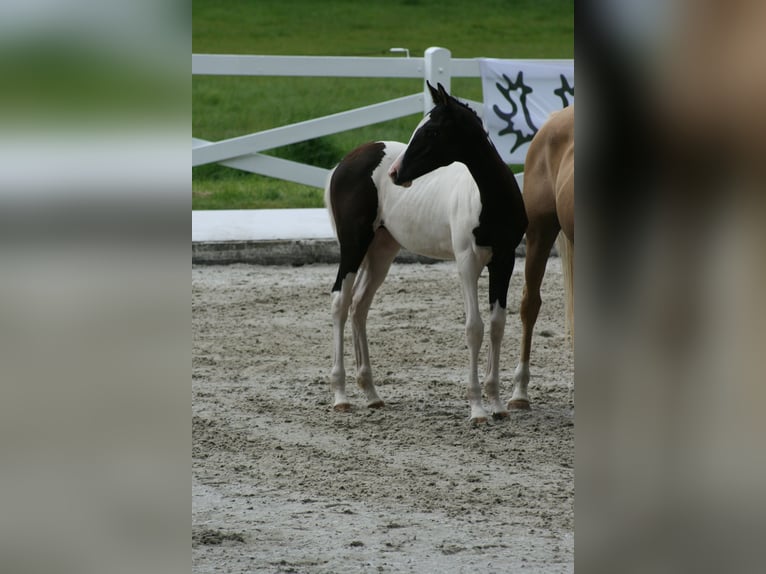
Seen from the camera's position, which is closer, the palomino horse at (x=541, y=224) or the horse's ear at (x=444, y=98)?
the horse's ear at (x=444, y=98)

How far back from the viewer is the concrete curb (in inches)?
289

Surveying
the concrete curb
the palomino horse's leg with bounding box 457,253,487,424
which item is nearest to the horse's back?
the palomino horse's leg with bounding box 457,253,487,424

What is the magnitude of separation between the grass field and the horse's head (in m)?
5.86

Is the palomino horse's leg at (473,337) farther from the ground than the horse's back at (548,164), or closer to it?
closer to it

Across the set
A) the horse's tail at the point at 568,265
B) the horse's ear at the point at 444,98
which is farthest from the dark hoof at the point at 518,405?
the horse's ear at the point at 444,98

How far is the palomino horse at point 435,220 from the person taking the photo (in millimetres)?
4035

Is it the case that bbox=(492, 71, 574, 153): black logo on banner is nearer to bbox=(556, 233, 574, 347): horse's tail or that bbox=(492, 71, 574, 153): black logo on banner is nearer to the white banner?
the white banner

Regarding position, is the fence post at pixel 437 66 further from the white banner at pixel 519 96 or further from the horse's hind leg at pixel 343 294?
the horse's hind leg at pixel 343 294

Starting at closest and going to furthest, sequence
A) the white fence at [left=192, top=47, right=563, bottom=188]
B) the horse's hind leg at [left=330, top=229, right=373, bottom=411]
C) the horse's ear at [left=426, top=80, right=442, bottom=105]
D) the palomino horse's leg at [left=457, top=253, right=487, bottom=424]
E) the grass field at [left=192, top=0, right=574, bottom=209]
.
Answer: the horse's ear at [left=426, top=80, right=442, bottom=105] → the palomino horse's leg at [left=457, top=253, right=487, bottom=424] → the horse's hind leg at [left=330, top=229, right=373, bottom=411] → the white fence at [left=192, top=47, right=563, bottom=188] → the grass field at [left=192, top=0, right=574, bottom=209]
